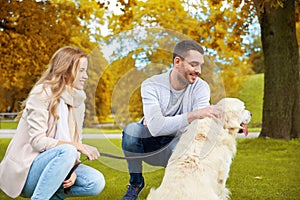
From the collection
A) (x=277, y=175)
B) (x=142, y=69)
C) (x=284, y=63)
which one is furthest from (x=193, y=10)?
(x=142, y=69)

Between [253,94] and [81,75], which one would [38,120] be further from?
[253,94]

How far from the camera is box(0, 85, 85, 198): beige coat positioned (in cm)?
330

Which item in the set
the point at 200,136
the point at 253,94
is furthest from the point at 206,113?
the point at 253,94

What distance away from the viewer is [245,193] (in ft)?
17.4

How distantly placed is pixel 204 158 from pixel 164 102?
0.54 meters

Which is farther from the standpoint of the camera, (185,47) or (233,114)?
(233,114)

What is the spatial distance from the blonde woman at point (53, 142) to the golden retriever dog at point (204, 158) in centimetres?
55

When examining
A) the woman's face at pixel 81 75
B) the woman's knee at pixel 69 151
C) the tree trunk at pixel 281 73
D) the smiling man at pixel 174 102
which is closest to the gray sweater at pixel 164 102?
the smiling man at pixel 174 102

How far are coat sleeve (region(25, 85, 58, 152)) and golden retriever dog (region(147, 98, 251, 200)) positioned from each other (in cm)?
82

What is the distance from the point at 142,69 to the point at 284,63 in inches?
294

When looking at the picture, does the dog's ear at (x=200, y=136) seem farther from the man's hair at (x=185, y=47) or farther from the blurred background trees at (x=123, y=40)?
the man's hair at (x=185, y=47)

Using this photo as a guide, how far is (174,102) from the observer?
3.92 metres

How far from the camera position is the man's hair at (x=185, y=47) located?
12.0 ft

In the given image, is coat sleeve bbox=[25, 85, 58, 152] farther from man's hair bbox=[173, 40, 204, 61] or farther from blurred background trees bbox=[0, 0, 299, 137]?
man's hair bbox=[173, 40, 204, 61]
